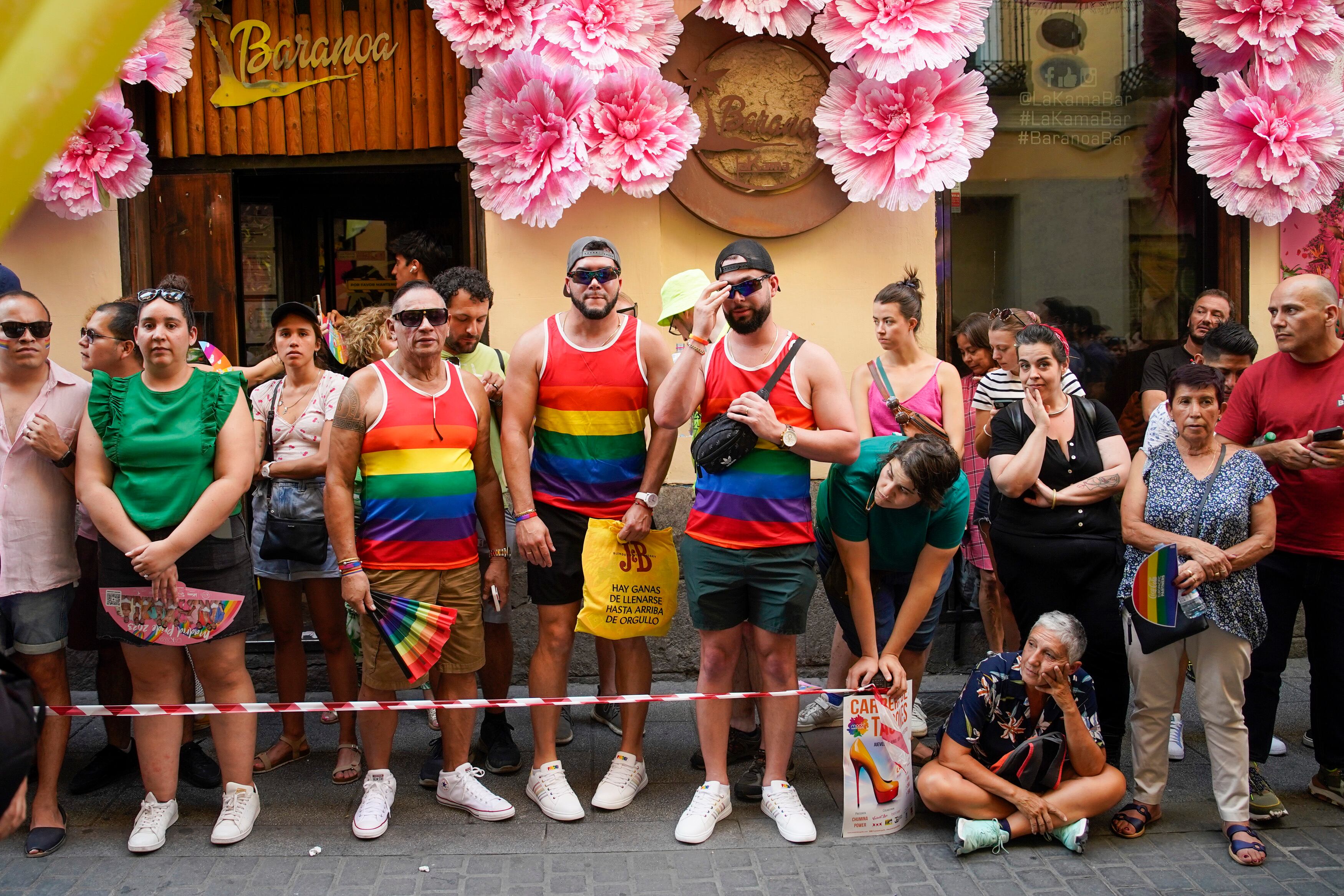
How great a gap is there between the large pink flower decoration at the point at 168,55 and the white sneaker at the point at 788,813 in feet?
14.2

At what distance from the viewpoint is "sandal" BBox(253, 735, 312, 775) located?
4.62 m

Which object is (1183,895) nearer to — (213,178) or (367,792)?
(367,792)

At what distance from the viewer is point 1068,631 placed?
384 cm

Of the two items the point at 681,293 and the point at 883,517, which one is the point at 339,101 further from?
the point at 883,517

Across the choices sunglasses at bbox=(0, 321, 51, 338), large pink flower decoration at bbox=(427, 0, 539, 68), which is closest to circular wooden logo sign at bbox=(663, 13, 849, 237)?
large pink flower decoration at bbox=(427, 0, 539, 68)

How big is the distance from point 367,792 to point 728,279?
7.55 ft

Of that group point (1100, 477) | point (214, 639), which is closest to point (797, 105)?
point (1100, 477)

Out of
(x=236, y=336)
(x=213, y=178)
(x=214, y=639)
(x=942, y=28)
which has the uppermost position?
(x=942, y=28)

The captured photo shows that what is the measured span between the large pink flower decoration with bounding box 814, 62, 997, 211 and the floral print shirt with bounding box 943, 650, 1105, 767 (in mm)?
2558

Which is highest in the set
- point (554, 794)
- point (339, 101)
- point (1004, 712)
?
point (339, 101)

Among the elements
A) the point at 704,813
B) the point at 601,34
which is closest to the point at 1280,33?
the point at 601,34

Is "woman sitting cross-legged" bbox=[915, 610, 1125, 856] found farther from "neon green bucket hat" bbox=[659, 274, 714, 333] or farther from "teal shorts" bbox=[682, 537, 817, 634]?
"neon green bucket hat" bbox=[659, 274, 714, 333]

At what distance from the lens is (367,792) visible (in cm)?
413

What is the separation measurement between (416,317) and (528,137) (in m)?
1.63
